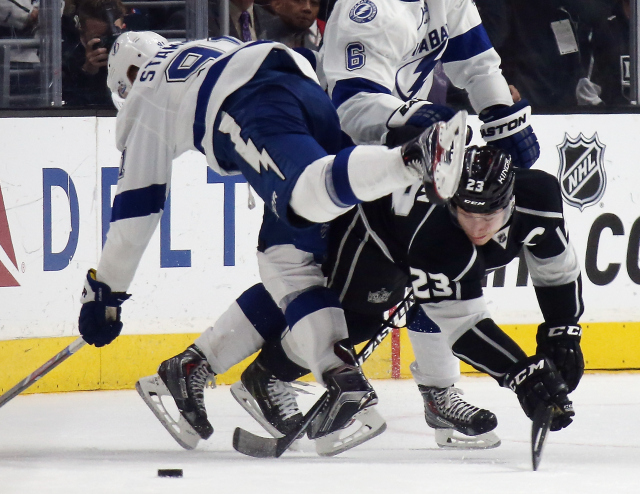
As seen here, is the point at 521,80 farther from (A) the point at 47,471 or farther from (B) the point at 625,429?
(A) the point at 47,471

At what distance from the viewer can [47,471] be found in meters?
2.29

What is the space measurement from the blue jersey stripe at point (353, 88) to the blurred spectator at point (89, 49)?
1.33m

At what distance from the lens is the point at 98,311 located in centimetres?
249

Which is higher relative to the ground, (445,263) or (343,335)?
(445,263)

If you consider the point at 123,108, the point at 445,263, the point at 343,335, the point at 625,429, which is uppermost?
the point at 123,108

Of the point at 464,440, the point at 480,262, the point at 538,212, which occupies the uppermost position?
the point at 538,212

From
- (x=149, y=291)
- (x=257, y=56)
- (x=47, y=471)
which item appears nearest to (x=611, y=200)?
(x=149, y=291)

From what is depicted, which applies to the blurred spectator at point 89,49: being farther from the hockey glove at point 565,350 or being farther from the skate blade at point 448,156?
the skate blade at point 448,156

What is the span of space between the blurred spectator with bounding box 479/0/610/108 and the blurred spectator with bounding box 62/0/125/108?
1356 millimetres

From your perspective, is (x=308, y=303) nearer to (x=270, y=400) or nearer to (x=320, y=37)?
(x=270, y=400)

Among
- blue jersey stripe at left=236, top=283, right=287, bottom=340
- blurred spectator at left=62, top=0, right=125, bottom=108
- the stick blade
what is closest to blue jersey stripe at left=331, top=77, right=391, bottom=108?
blue jersey stripe at left=236, top=283, right=287, bottom=340

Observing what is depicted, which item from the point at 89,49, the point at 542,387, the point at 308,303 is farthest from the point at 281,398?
the point at 89,49

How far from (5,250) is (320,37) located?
1.33 meters

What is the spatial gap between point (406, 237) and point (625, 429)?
0.90m
